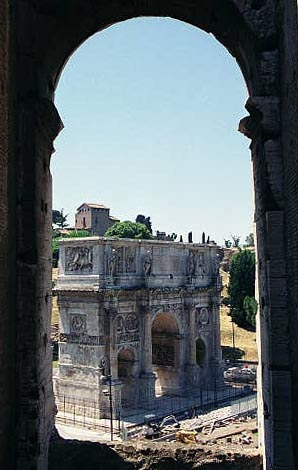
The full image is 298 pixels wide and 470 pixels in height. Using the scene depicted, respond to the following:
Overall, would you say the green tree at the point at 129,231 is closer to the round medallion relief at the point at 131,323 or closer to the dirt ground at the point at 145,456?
the round medallion relief at the point at 131,323

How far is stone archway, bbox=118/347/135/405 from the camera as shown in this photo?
2409cm

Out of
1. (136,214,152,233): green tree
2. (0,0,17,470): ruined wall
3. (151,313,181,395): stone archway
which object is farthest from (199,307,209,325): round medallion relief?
(136,214,152,233): green tree

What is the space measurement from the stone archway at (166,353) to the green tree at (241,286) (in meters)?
12.4

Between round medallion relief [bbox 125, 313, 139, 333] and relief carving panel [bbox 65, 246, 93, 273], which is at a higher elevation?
relief carving panel [bbox 65, 246, 93, 273]

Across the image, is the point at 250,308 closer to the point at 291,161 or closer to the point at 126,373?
the point at 126,373

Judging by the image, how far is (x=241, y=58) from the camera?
25.5ft

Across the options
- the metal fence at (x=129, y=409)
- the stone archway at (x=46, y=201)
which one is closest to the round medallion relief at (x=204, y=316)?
the metal fence at (x=129, y=409)

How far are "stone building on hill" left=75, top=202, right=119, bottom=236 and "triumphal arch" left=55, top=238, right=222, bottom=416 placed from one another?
4649 cm

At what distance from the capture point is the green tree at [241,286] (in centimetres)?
3978

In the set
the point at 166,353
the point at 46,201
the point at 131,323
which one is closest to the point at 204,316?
the point at 166,353

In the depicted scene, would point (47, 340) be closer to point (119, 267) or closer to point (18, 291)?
point (18, 291)

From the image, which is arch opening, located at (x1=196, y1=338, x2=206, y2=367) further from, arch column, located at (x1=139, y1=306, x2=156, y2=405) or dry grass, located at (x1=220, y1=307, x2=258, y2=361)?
dry grass, located at (x1=220, y1=307, x2=258, y2=361)

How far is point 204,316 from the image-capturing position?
29250 millimetres

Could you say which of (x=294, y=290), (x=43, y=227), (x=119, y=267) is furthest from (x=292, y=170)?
(x=119, y=267)
